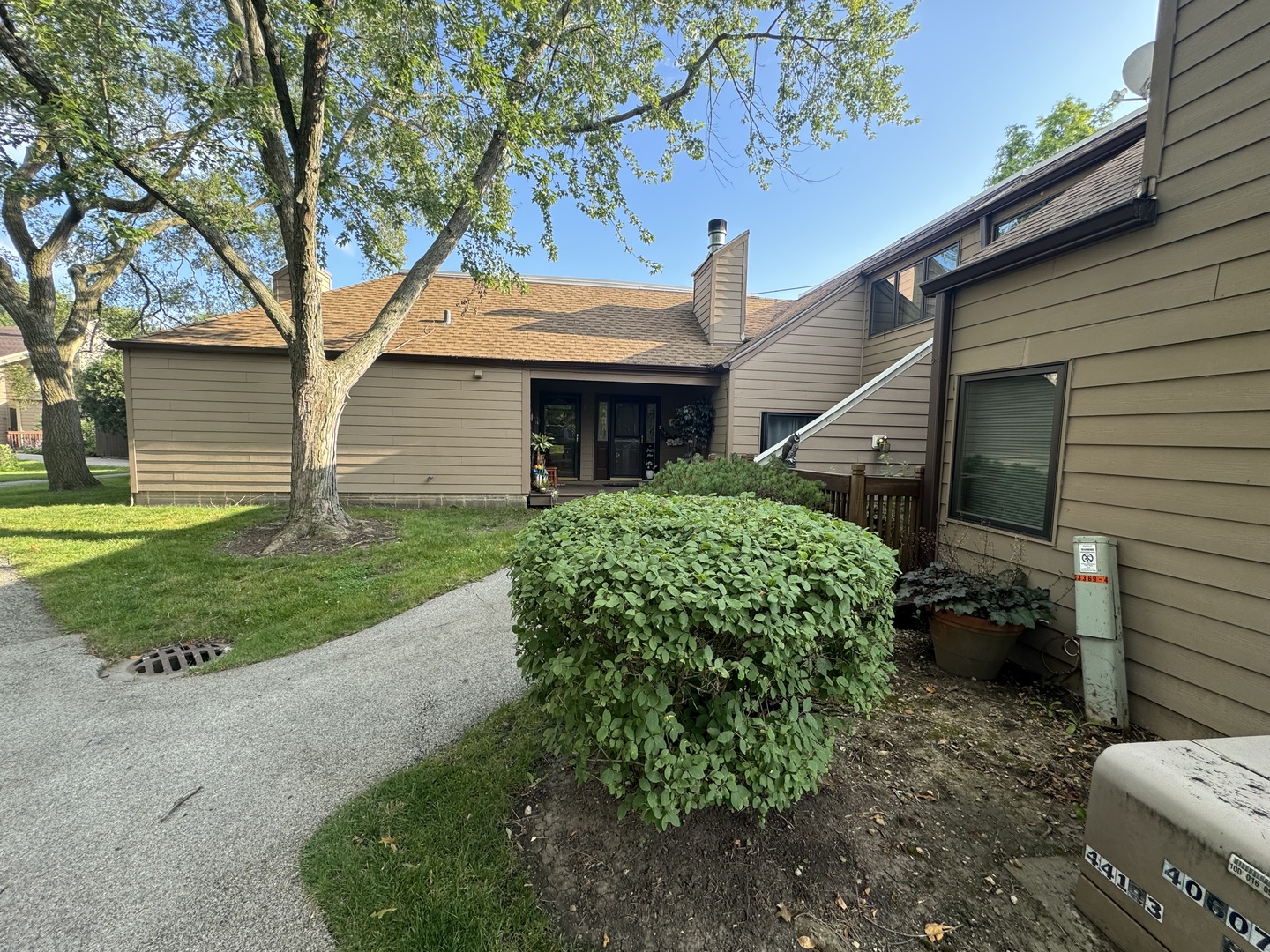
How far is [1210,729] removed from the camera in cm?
265

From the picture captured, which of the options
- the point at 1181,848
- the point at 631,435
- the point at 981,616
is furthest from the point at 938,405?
the point at 631,435

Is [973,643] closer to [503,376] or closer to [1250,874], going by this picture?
[1250,874]

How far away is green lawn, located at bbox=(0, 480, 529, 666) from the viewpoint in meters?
4.15

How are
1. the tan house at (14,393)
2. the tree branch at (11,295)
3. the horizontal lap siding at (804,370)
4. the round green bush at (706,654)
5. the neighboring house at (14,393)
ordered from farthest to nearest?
the tan house at (14,393) < the neighboring house at (14,393) < the horizontal lap siding at (804,370) < the tree branch at (11,295) < the round green bush at (706,654)

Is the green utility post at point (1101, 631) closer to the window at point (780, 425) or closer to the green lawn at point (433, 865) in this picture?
the green lawn at point (433, 865)

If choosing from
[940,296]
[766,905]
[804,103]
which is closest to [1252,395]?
[940,296]

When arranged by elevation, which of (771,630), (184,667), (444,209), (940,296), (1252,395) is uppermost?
(444,209)

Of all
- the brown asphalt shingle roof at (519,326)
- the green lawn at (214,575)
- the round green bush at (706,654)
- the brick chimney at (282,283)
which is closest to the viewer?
the round green bush at (706,654)

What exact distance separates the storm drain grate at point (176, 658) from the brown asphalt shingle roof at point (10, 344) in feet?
95.8

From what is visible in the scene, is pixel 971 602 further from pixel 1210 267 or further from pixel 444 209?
pixel 444 209

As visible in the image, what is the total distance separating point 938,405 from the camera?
462 cm

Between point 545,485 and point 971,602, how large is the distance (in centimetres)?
784

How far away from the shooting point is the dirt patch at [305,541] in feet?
20.1

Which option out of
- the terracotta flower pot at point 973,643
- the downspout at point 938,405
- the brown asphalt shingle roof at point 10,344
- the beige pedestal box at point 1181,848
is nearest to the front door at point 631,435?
the downspout at point 938,405
